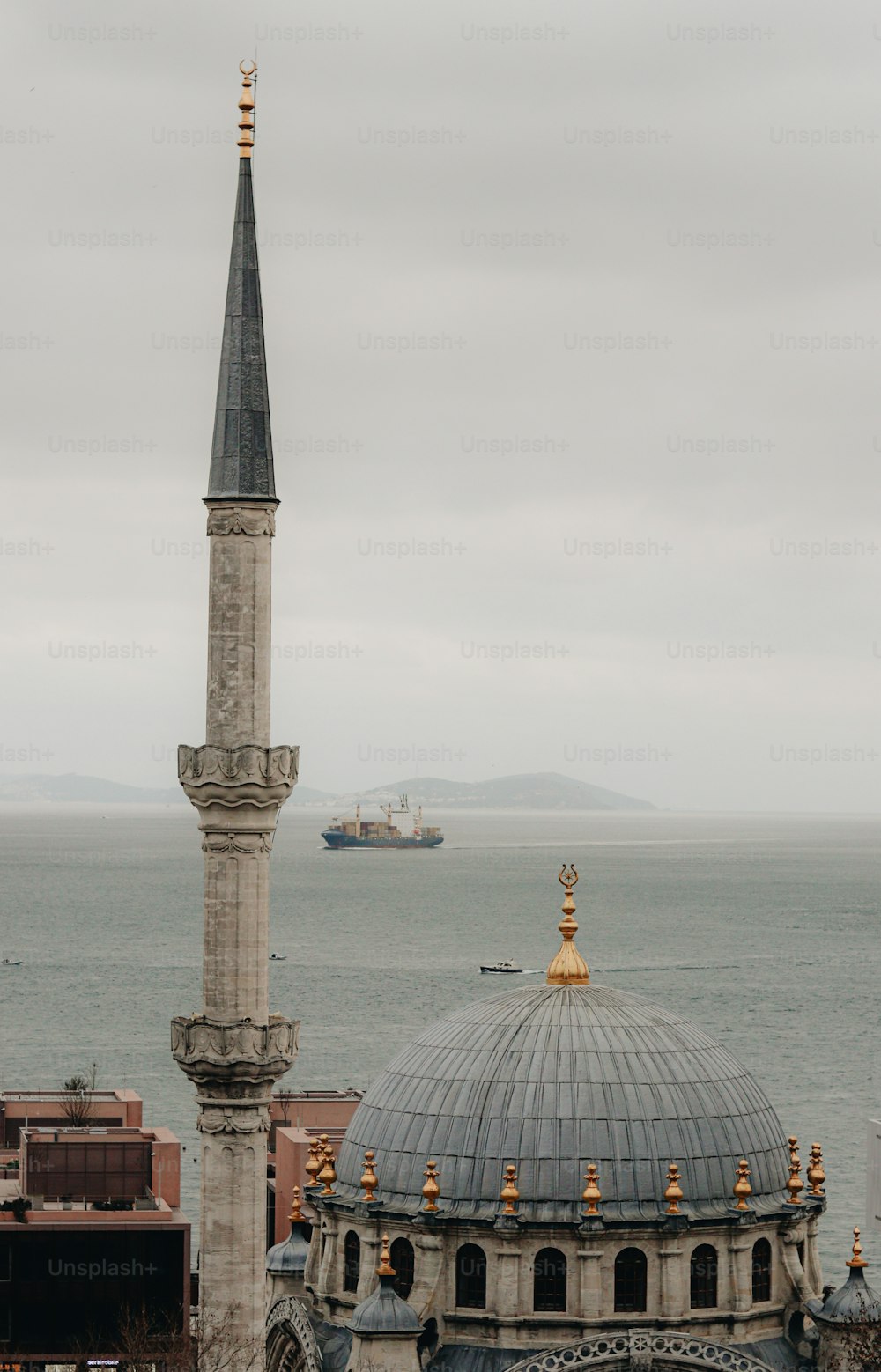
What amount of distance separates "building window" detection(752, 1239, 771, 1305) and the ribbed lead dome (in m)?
0.73

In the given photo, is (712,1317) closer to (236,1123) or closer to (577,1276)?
(577,1276)

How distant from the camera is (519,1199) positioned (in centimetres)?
4288

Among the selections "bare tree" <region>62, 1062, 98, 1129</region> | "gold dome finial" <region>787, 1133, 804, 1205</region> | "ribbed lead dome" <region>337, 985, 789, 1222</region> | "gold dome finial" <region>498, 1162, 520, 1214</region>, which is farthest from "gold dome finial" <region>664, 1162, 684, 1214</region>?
"bare tree" <region>62, 1062, 98, 1129</region>

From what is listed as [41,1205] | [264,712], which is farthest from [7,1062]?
[264,712]

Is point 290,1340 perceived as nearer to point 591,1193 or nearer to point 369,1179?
point 369,1179

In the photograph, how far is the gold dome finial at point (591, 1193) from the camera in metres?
42.1

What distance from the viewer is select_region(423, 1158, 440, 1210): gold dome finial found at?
4300cm

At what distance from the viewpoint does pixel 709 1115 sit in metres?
44.8

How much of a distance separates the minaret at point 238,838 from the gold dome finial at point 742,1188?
10532 millimetres

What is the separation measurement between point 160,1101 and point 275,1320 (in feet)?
287

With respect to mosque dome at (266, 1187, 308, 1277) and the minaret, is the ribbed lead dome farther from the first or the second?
the minaret

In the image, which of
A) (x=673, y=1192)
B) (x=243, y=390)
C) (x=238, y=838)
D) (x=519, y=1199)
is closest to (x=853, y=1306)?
(x=673, y=1192)

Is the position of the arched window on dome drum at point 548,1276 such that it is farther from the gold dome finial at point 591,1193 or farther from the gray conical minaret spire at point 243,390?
the gray conical minaret spire at point 243,390

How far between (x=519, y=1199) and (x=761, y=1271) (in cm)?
474
